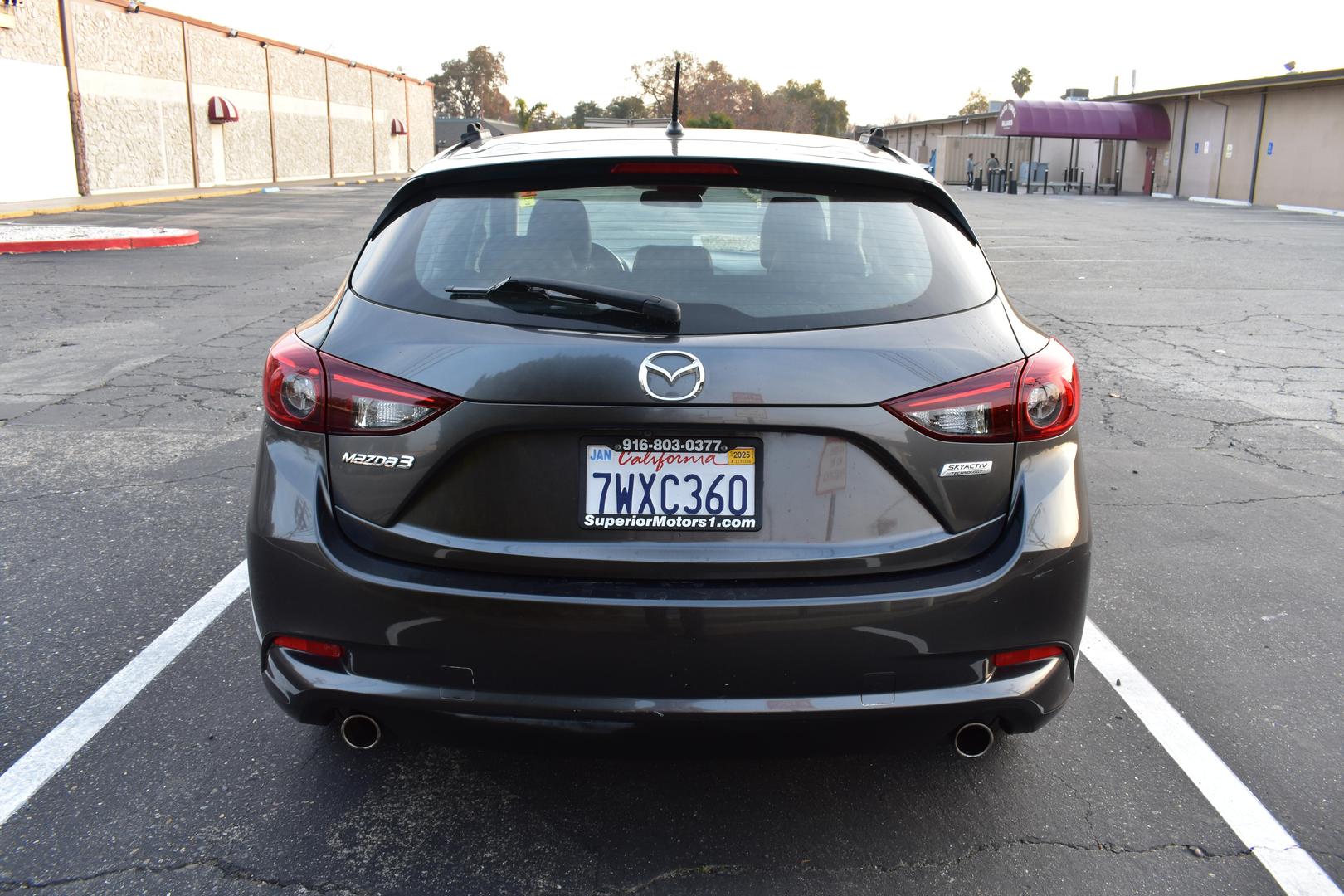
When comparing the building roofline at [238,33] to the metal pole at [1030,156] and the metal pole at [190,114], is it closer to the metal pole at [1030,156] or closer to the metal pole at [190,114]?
the metal pole at [190,114]

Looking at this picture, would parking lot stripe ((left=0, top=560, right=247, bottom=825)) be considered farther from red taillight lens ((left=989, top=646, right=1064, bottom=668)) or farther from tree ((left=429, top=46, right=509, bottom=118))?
tree ((left=429, top=46, right=509, bottom=118))

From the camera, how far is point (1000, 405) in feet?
8.16

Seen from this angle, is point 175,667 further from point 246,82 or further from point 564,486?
point 246,82

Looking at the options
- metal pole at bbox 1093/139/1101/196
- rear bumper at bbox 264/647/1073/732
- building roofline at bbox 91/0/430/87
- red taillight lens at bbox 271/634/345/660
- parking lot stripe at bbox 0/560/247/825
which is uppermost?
building roofline at bbox 91/0/430/87

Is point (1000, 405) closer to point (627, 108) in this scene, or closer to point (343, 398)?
point (343, 398)

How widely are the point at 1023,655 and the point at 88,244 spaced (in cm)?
1840

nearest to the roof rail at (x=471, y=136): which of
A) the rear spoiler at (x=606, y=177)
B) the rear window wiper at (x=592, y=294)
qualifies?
the rear spoiler at (x=606, y=177)

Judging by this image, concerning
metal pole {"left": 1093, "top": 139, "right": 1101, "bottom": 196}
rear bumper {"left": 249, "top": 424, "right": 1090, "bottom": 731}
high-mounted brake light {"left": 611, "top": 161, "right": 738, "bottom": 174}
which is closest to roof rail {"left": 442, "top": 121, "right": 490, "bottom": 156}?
high-mounted brake light {"left": 611, "top": 161, "right": 738, "bottom": 174}

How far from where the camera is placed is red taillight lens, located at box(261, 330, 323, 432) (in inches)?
100

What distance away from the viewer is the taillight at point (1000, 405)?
2422 millimetres

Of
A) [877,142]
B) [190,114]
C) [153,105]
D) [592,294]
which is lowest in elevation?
[592,294]

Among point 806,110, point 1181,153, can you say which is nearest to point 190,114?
point 1181,153

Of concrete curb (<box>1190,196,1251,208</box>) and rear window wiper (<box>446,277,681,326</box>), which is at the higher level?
concrete curb (<box>1190,196,1251,208</box>)

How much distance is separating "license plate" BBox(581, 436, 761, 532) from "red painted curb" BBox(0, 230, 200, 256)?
17333mm
